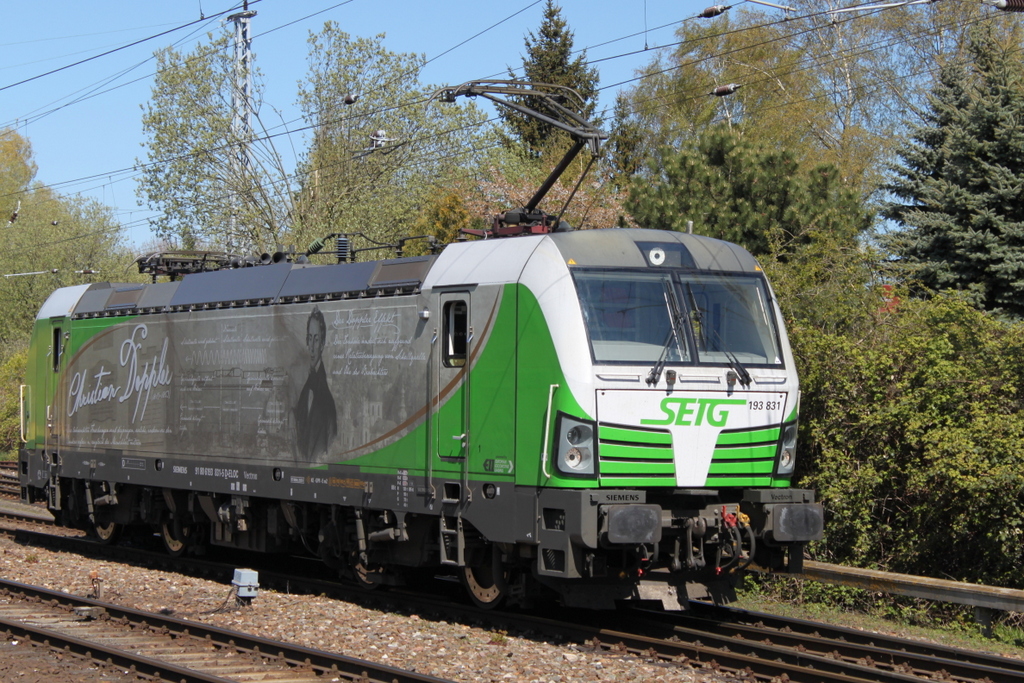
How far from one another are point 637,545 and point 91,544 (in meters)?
9.85

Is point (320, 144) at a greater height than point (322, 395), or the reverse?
point (320, 144)

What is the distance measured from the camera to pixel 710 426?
9.75 meters

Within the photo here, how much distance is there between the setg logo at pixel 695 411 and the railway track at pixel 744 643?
70.5 inches

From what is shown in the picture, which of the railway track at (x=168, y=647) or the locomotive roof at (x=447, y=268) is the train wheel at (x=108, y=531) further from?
the railway track at (x=168, y=647)

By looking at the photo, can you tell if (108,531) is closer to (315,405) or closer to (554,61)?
(315,405)

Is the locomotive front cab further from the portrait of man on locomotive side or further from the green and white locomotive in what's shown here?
the portrait of man on locomotive side

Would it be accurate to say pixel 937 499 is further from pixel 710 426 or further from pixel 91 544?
pixel 91 544

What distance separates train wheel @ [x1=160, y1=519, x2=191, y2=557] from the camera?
15.3 metres

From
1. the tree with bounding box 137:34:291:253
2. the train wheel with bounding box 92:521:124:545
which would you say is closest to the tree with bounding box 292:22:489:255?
the tree with bounding box 137:34:291:253

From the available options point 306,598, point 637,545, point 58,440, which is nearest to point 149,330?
point 58,440

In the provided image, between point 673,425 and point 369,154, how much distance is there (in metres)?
28.0

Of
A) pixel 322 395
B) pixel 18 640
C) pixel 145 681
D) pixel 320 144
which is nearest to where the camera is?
pixel 145 681

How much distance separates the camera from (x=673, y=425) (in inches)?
377

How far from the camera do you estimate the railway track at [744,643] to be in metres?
8.54
